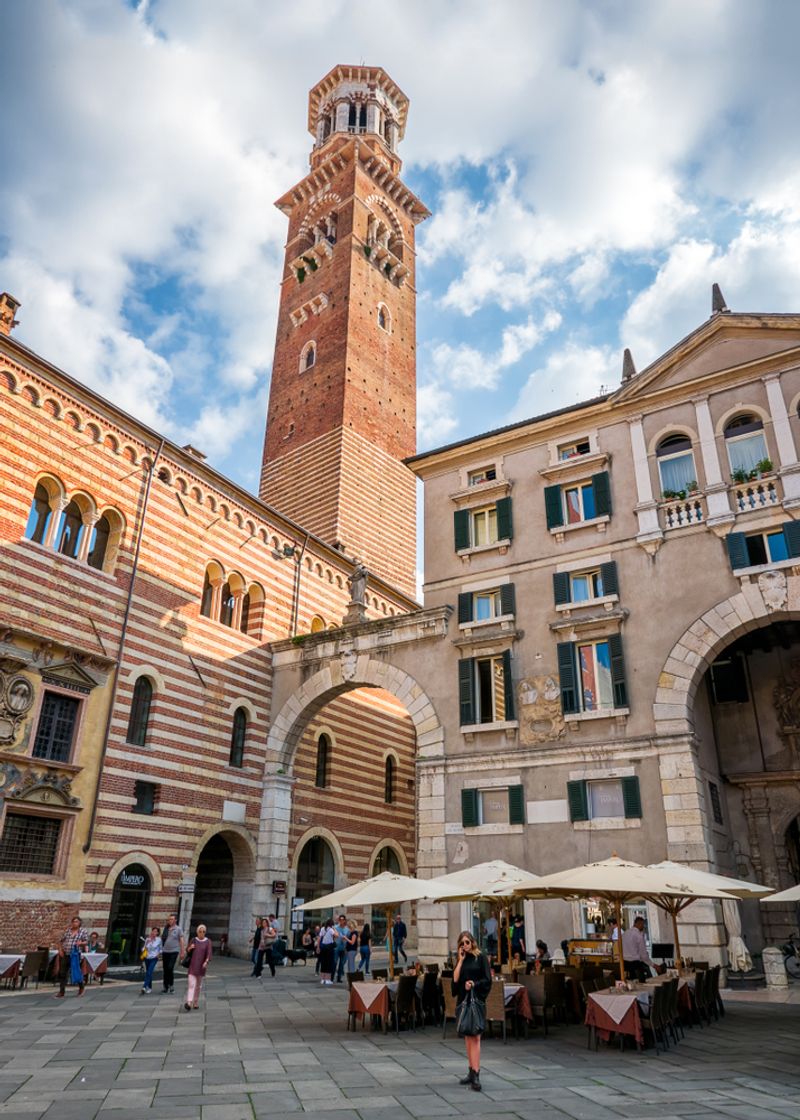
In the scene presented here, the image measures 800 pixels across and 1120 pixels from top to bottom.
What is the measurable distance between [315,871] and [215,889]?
11.8ft

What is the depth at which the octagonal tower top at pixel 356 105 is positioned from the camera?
54.0 metres

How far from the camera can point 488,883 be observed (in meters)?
13.5

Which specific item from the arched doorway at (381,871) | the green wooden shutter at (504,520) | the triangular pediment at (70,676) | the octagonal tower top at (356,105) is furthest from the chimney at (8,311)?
the octagonal tower top at (356,105)

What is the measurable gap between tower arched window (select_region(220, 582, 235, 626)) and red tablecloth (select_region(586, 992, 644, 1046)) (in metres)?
16.6

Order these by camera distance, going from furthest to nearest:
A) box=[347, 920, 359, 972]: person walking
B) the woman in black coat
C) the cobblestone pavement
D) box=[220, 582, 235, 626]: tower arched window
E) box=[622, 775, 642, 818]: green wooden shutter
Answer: box=[220, 582, 235, 626]: tower arched window → box=[347, 920, 359, 972]: person walking → box=[622, 775, 642, 818]: green wooden shutter → the woman in black coat → the cobblestone pavement

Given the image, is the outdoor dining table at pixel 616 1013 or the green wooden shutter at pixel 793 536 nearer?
the outdoor dining table at pixel 616 1013

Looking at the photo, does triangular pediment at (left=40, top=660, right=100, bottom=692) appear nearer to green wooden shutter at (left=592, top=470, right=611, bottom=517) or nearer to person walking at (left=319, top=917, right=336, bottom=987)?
person walking at (left=319, top=917, right=336, bottom=987)

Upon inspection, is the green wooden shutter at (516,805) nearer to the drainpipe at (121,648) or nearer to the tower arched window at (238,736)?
the tower arched window at (238,736)

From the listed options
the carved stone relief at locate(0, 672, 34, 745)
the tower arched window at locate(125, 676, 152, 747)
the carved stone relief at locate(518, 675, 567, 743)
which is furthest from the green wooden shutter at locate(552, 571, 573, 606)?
the carved stone relief at locate(0, 672, 34, 745)

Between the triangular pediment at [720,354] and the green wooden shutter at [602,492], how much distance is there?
2228mm

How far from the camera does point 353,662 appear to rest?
77.3ft

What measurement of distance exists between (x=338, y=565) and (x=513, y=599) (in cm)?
1043

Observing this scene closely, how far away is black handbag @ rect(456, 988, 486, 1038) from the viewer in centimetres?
797

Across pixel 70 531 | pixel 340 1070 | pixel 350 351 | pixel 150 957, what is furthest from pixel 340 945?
pixel 350 351
